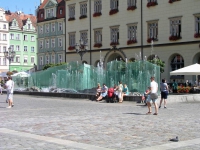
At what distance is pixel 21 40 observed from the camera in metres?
87.0

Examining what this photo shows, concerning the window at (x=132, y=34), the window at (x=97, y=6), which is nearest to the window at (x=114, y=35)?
the window at (x=132, y=34)

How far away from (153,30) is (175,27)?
3.35 metres

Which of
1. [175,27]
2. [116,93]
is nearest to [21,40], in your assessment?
[175,27]

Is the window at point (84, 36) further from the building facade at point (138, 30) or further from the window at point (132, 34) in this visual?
the window at point (132, 34)

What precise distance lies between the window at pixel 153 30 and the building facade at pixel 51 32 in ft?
64.9

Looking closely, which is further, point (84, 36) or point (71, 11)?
point (71, 11)

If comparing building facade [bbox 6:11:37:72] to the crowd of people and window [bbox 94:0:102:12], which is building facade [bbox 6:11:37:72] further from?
the crowd of people

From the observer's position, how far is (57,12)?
64.3 meters

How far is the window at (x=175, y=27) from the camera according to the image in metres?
42.0

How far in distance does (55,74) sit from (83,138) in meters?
25.9

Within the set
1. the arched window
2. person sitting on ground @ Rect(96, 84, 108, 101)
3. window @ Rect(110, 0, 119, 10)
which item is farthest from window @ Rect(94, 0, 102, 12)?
person sitting on ground @ Rect(96, 84, 108, 101)

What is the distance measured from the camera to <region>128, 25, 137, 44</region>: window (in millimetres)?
47031

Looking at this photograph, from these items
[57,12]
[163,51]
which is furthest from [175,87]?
[57,12]

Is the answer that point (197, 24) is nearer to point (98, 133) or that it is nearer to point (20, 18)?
point (98, 133)
